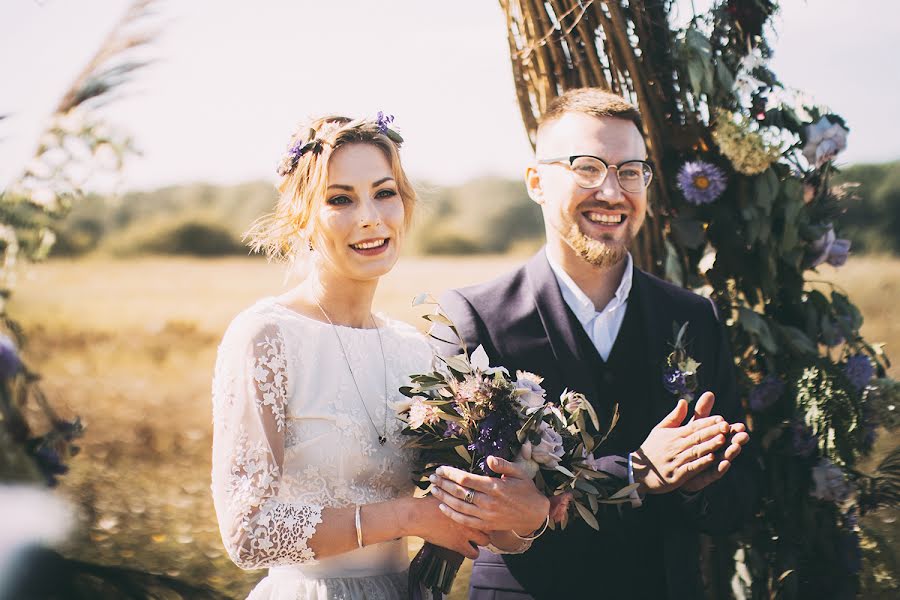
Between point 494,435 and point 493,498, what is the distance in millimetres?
149

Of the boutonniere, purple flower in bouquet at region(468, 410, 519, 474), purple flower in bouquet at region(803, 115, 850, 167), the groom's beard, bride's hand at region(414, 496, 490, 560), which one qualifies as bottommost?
bride's hand at region(414, 496, 490, 560)

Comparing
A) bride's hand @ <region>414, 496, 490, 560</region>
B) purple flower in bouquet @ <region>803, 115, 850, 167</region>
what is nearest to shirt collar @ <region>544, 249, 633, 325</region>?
bride's hand @ <region>414, 496, 490, 560</region>

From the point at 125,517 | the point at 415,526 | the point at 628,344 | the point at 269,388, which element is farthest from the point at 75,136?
the point at 125,517

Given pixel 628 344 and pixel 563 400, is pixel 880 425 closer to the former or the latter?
pixel 628 344

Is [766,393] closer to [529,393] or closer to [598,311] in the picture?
[598,311]

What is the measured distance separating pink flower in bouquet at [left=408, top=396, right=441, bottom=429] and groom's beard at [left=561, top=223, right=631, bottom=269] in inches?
32.7

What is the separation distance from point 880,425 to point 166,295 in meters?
5.56

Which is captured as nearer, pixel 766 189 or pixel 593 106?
pixel 593 106

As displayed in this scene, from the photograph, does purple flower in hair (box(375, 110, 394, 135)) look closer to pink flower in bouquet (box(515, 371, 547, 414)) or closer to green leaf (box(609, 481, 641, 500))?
pink flower in bouquet (box(515, 371, 547, 414))

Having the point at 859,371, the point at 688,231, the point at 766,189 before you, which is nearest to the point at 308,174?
the point at 688,231

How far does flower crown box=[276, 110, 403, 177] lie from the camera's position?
87.7 inches

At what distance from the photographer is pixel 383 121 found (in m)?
2.30

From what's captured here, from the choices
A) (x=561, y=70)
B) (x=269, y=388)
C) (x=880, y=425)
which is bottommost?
(x=880, y=425)

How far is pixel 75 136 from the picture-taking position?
142 cm
